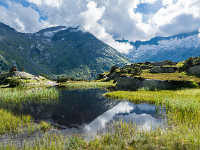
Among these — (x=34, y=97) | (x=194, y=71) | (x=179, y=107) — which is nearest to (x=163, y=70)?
(x=194, y=71)

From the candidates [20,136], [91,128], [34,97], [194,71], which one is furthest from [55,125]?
[194,71]

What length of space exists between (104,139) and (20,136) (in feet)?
30.8

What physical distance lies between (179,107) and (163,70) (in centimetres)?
6241

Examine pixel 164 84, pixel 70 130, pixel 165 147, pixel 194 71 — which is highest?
pixel 194 71

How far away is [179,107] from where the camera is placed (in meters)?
17.8

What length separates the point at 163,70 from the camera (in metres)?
73.1

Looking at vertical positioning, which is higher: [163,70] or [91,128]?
[163,70]

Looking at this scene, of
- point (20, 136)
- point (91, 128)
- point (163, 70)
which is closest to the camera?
point (20, 136)

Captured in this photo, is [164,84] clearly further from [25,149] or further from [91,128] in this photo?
[25,149]

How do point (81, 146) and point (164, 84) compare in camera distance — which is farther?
point (164, 84)

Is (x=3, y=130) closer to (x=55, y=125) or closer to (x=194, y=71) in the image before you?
(x=55, y=125)

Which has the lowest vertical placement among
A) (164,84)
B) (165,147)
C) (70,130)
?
(70,130)

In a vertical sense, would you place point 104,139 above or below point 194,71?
below

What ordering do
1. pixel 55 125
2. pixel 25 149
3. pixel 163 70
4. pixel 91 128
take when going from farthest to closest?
pixel 163 70, pixel 55 125, pixel 91 128, pixel 25 149
